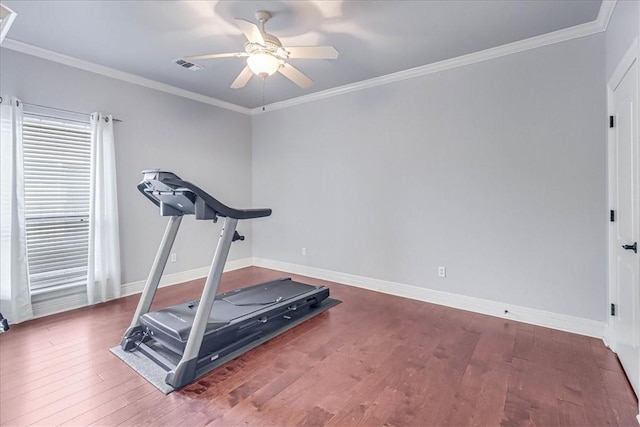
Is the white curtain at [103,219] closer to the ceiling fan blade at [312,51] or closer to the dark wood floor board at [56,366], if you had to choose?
the dark wood floor board at [56,366]

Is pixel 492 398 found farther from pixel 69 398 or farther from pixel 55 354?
pixel 55 354

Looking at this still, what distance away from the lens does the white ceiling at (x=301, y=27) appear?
8.27 ft

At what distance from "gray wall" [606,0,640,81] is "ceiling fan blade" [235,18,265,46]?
2341 mm

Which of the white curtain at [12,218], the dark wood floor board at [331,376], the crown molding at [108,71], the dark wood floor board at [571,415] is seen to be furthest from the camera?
the crown molding at [108,71]


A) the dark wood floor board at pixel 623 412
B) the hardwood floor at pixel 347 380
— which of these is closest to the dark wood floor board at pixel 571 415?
the hardwood floor at pixel 347 380

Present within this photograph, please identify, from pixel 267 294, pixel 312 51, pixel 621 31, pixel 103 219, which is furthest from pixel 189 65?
pixel 621 31

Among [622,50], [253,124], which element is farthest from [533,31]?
[253,124]

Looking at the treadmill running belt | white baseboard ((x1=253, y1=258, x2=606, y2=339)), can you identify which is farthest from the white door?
the treadmill running belt

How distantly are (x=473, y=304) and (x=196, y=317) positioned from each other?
2840mm

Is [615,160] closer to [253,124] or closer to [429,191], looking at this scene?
[429,191]

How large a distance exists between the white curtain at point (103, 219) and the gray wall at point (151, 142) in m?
0.17

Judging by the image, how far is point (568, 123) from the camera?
9.53ft

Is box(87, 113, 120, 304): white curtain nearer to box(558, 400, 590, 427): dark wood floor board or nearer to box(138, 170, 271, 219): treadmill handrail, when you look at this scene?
box(138, 170, 271, 219): treadmill handrail

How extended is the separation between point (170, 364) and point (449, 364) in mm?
2070
